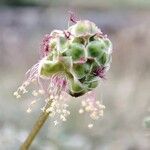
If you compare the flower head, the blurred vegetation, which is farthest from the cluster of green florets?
the blurred vegetation

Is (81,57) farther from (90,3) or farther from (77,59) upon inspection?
(90,3)

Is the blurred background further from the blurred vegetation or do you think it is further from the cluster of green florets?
the cluster of green florets

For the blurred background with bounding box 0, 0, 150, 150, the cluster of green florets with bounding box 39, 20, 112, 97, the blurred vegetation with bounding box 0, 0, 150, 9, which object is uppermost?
the blurred vegetation with bounding box 0, 0, 150, 9

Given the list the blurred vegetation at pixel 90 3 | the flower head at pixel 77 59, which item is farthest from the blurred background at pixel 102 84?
the flower head at pixel 77 59

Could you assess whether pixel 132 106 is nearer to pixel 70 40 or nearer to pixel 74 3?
pixel 70 40

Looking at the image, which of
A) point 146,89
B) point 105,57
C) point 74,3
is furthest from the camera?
point 74,3

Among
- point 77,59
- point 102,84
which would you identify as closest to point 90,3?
point 102,84

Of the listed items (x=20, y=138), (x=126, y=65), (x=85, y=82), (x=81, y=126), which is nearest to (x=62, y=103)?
(x=85, y=82)
